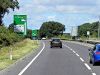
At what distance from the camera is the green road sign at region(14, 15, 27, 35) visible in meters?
71.2

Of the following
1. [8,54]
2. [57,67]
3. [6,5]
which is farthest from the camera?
[6,5]

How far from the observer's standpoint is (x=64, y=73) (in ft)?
67.8

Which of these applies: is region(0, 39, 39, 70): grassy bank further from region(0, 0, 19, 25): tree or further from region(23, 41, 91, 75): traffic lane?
region(0, 0, 19, 25): tree

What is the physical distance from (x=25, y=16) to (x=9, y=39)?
427 inches

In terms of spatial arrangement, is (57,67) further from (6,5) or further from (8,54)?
(6,5)

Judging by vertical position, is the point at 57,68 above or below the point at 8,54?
above

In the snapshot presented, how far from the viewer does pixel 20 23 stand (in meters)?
72.9

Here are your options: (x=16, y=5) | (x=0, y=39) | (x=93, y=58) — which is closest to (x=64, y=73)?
(x=93, y=58)

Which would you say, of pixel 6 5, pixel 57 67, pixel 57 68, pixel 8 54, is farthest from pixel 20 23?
pixel 57 68

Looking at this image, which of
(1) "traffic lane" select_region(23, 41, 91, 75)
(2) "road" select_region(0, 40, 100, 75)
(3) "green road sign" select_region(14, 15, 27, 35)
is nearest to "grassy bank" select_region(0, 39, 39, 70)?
(2) "road" select_region(0, 40, 100, 75)

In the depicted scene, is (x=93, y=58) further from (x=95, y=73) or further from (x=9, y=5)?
(x=9, y=5)

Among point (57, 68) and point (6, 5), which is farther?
point (6, 5)

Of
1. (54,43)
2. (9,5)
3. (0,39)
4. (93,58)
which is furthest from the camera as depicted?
(9,5)

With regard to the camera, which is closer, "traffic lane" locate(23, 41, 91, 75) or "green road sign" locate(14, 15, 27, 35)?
"traffic lane" locate(23, 41, 91, 75)
